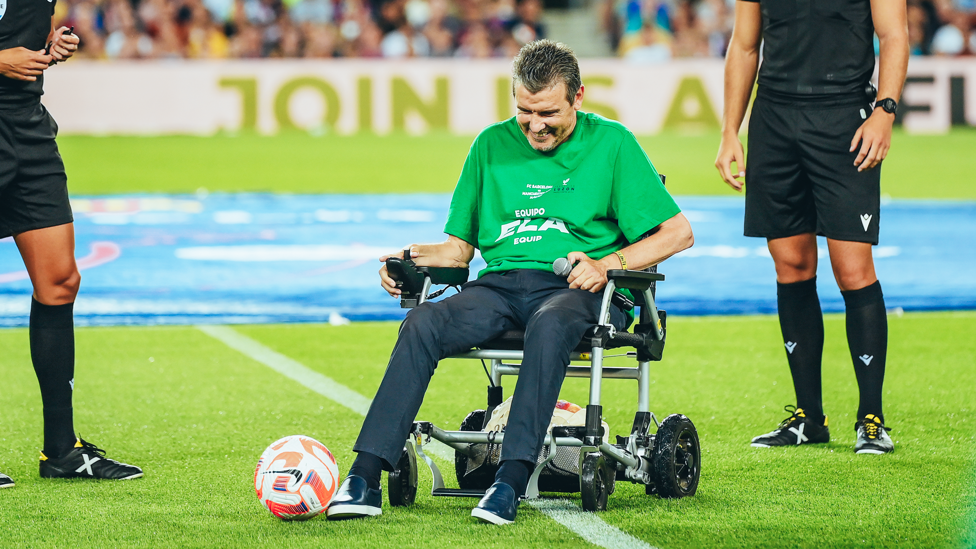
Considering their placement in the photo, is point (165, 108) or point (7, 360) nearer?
point (7, 360)

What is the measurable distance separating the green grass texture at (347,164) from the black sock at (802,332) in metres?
11.0

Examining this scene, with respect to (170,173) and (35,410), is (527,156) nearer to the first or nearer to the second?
(35,410)

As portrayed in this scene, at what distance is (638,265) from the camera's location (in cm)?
459

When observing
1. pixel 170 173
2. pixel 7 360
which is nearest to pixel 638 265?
pixel 7 360

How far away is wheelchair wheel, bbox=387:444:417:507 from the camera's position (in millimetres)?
4379

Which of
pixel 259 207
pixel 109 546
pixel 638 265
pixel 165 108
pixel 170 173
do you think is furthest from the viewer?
pixel 165 108

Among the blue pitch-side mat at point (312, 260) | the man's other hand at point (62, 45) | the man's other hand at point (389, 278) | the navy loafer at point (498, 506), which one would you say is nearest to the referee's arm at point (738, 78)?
the man's other hand at point (389, 278)

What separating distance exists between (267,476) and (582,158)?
59.0 inches

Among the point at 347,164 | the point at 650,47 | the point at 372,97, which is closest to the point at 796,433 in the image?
the point at 347,164

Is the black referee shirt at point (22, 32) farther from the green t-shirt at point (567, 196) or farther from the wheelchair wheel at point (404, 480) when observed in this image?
the wheelchair wheel at point (404, 480)

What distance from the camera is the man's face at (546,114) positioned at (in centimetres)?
461

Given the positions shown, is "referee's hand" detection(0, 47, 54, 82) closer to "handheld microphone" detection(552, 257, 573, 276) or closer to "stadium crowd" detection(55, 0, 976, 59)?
Result: "handheld microphone" detection(552, 257, 573, 276)

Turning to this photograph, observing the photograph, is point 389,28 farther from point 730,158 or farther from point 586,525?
point 586,525

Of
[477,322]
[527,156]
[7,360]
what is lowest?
[7,360]
